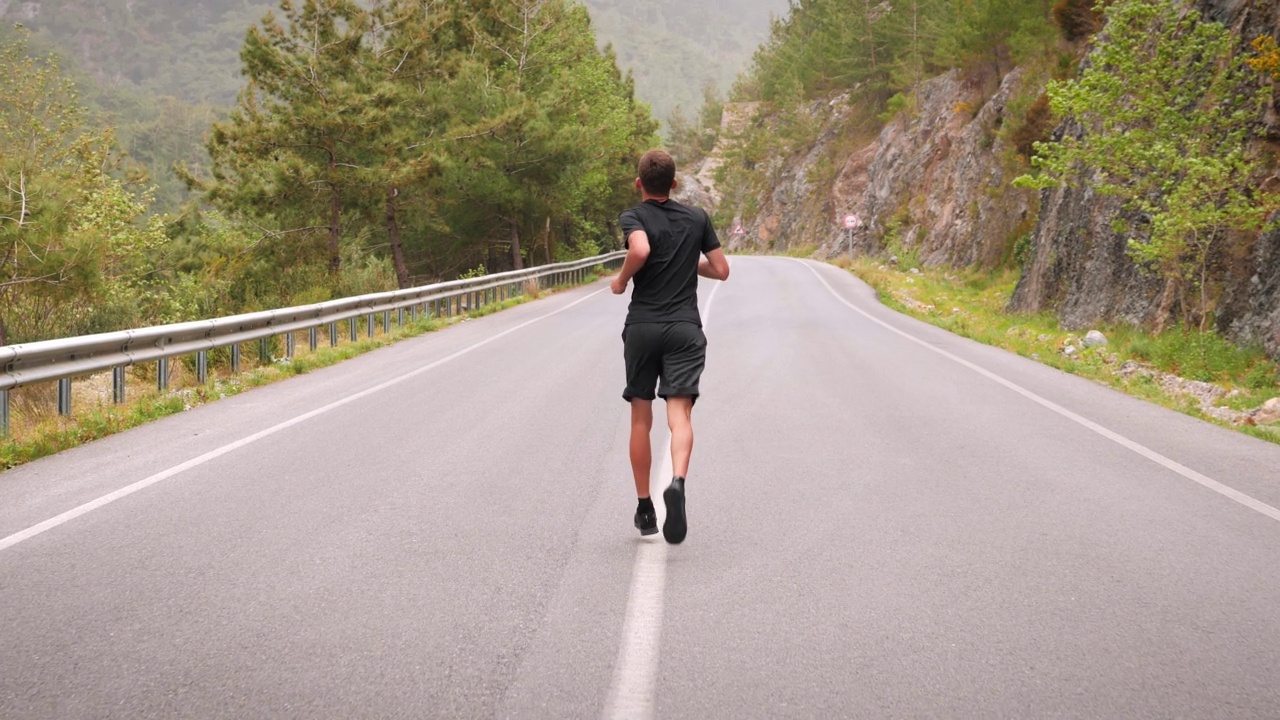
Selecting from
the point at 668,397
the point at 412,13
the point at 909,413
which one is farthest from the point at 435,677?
the point at 412,13

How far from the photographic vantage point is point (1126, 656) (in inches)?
148

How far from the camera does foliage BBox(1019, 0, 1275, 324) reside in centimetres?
1384

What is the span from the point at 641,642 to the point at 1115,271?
55.1ft

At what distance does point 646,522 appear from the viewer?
5.36 m

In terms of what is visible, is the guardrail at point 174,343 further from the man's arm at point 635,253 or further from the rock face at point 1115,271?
the rock face at point 1115,271

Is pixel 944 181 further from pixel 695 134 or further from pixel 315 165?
pixel 695 134

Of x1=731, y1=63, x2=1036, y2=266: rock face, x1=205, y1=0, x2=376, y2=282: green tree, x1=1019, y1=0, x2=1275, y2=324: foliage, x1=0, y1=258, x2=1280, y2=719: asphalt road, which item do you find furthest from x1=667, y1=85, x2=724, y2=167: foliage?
x1=0, y1=258, x2=1280, y2=719: asphalt road

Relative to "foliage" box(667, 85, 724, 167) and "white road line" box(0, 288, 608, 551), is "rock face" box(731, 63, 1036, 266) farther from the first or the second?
"foliage" box(667, 85, 724, 167)

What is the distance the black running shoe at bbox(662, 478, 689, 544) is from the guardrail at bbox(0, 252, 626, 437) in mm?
6143

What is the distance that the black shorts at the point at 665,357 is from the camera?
522cm

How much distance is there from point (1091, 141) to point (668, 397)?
12890mm

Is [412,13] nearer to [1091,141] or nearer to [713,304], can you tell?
[713,304]

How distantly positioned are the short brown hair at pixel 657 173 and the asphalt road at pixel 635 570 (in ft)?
6.27

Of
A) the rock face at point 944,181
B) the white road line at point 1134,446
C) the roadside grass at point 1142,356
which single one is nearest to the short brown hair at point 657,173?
the white road line at point 1134,446
